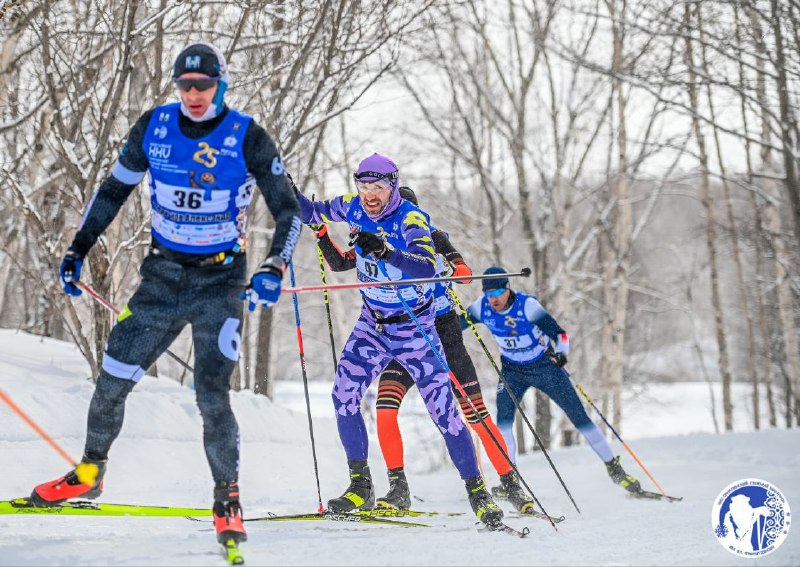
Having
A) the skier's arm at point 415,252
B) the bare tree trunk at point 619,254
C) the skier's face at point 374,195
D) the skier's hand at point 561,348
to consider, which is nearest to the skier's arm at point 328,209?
the skier's face at point 374,195

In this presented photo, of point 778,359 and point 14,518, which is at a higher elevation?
point 778,359

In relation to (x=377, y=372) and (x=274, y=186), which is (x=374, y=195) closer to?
(x=377, y=372)

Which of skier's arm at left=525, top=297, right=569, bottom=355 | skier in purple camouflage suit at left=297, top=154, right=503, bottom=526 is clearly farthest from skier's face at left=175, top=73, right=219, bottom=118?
skier's arm at left=525, top=297, right=569, bottom=355

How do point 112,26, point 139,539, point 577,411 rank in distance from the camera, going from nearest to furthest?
point 139,539
point 112,26
point 577,411

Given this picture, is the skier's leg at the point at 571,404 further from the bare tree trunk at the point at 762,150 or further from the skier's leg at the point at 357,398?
the bare tree trunk at the point at 762,150

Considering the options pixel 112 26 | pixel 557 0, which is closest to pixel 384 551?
pixel 112 26

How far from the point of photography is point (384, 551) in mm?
3463

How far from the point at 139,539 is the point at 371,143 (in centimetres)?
1420

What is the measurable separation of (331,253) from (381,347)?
0.73 meters

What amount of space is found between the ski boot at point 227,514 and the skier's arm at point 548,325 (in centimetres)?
424

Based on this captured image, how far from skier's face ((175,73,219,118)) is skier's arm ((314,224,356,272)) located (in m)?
1.83

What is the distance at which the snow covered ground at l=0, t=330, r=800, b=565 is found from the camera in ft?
11.1

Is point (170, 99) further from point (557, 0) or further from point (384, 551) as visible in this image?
point (557, 0)

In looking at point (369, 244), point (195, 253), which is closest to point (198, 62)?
point (195, 253)
